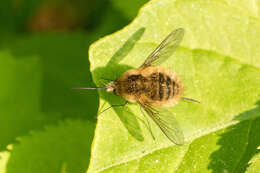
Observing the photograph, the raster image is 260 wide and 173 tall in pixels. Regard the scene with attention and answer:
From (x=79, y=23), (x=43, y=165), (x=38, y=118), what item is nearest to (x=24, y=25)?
(x=79, y=23)

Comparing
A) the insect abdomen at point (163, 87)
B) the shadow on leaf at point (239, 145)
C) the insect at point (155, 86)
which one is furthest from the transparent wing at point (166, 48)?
the shadow on leaf at point (239, 145)

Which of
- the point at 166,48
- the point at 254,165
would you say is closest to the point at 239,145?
the point at 254,165

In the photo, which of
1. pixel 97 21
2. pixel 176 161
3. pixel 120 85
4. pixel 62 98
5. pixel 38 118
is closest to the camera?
pixel 176 161

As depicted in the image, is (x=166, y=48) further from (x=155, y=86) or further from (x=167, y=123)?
(x=167, y=123)

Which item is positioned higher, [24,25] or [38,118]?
[24,25]

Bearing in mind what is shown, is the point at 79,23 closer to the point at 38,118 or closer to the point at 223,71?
the point at 38,118

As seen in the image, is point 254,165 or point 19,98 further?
point 19,98

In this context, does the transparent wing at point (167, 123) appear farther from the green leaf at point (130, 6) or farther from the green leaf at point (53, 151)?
the green leaf at point (130, 6)

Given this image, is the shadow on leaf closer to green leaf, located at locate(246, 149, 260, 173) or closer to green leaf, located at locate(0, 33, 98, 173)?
green leaf, located at locate(246, 149, 260, 173)
